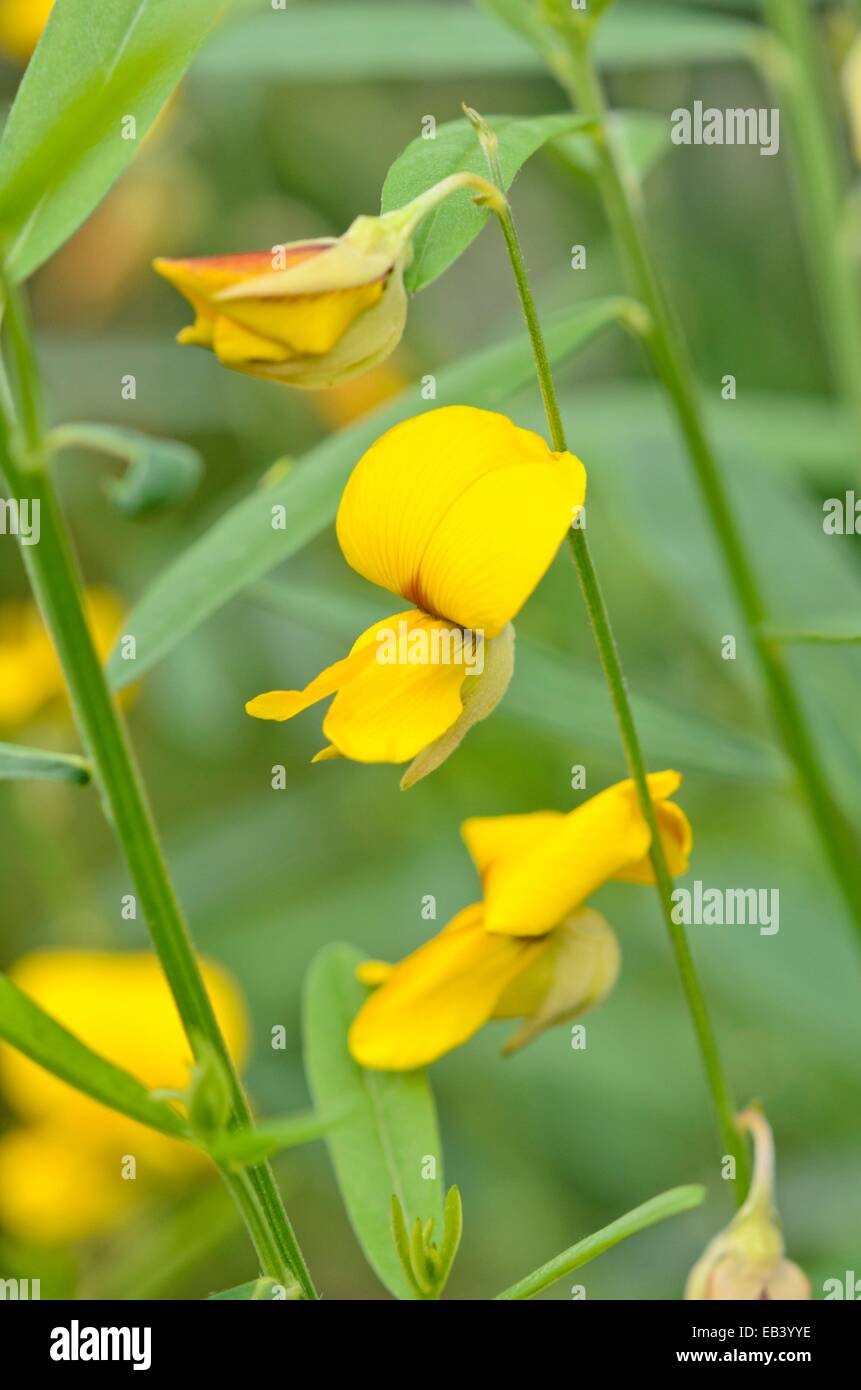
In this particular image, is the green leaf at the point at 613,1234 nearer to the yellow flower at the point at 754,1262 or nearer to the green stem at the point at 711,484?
the yellow flower at the point at 754,1262

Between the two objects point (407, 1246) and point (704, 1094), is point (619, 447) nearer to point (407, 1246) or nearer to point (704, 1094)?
point (704, 1094)

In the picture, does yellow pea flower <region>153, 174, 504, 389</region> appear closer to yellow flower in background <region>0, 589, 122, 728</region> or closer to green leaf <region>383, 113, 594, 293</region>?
green leaf <region>383, 113, 594, 293</region>

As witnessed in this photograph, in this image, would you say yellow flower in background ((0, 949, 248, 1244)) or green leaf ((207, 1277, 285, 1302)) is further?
yellow flower in background ((0, 949, 248, 1244))

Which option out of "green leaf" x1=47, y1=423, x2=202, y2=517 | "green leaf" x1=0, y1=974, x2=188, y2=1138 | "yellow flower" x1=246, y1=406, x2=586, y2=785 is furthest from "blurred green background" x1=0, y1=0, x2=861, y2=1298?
"green leaf" x1=0, y1=974, x2=188, y2=1138

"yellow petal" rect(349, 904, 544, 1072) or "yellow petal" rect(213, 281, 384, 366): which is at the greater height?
"yellow petal" rect(213, 281, 384, 366)

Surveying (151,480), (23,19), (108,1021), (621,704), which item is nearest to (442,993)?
(621,704)

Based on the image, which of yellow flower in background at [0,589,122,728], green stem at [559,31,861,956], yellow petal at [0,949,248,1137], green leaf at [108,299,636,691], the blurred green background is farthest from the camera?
yellow flower in background at [0,589,122,728]

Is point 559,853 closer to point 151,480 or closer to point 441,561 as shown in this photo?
point 441,561
